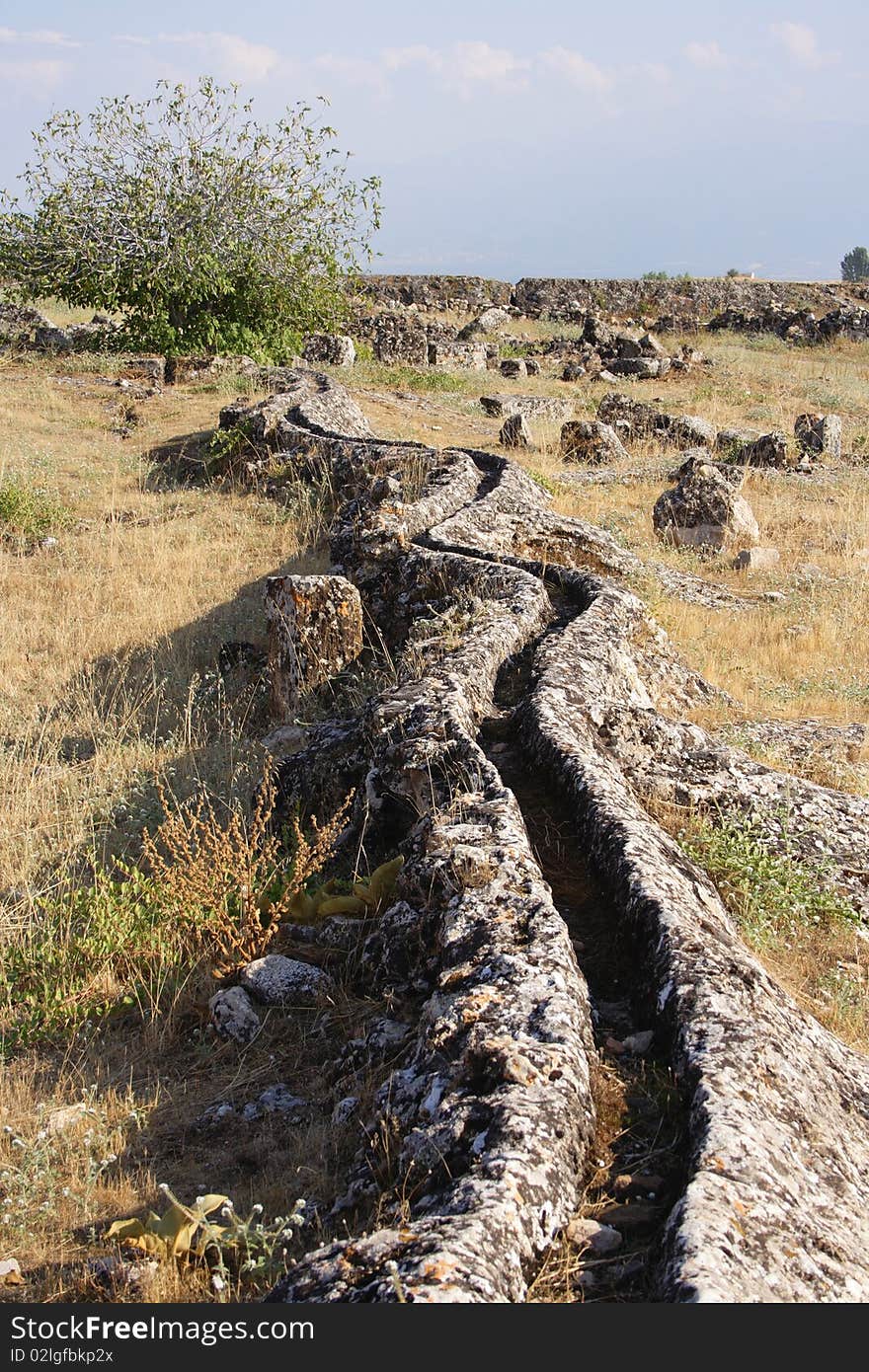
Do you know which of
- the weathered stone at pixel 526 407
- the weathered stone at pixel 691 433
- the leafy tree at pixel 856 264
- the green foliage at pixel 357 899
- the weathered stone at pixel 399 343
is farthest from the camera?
the leafy tree at pixel 856 264

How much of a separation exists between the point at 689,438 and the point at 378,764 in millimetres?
14454

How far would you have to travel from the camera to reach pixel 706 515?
41.4 ft

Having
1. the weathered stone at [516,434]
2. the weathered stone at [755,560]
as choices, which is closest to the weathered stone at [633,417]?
the weathered stone at [516,434]

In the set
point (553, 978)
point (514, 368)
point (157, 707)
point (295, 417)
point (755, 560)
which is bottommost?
point (157, 707)

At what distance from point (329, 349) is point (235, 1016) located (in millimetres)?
21640

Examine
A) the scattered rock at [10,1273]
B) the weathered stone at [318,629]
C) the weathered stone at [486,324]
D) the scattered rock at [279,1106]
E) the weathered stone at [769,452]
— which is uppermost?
the weathered stone at [486,324]

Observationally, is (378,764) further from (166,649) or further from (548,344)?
(548,344)

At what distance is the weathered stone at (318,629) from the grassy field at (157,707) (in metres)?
0.63

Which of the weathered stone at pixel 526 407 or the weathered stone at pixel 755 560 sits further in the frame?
the weathered stone at pixel 526 407

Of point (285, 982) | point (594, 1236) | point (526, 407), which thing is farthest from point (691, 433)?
point (594, 1236)

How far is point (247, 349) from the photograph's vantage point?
20406 millimetres

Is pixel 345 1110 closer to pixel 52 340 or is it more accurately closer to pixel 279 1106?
pixel 279 1106

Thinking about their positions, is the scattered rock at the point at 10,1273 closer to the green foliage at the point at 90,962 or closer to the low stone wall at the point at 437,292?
the green foliage at the point at 90,962

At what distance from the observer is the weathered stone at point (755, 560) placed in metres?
11.7
